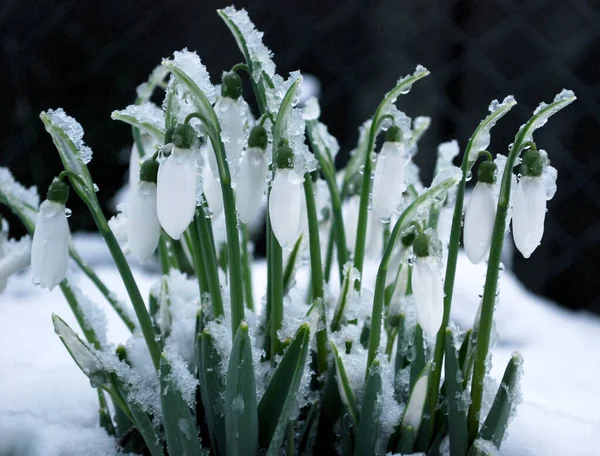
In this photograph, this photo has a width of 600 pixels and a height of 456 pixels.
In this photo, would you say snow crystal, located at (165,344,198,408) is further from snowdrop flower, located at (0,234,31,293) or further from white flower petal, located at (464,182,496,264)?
white flower petal, located at (464,182,496,264)

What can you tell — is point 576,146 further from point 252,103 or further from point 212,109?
point 212,109

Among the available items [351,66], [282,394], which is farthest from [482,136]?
[351,66]

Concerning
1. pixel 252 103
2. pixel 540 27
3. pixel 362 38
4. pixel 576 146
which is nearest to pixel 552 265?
pixel 576 146


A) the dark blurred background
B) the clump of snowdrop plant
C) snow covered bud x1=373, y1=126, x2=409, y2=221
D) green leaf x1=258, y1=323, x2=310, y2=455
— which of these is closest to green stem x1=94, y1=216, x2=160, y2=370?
the clump of snowdrop plant

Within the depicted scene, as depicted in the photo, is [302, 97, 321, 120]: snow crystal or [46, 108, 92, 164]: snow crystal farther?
[302, 97, 321, 120]: snow crystal

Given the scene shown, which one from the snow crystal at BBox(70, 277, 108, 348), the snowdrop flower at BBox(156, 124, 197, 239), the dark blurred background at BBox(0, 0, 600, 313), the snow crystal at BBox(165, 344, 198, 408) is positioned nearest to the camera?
the snowdrop flower at BBox(156, 124, 197, 239)

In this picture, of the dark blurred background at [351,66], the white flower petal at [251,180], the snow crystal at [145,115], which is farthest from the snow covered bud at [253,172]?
the dark blurred background at [351,66]
